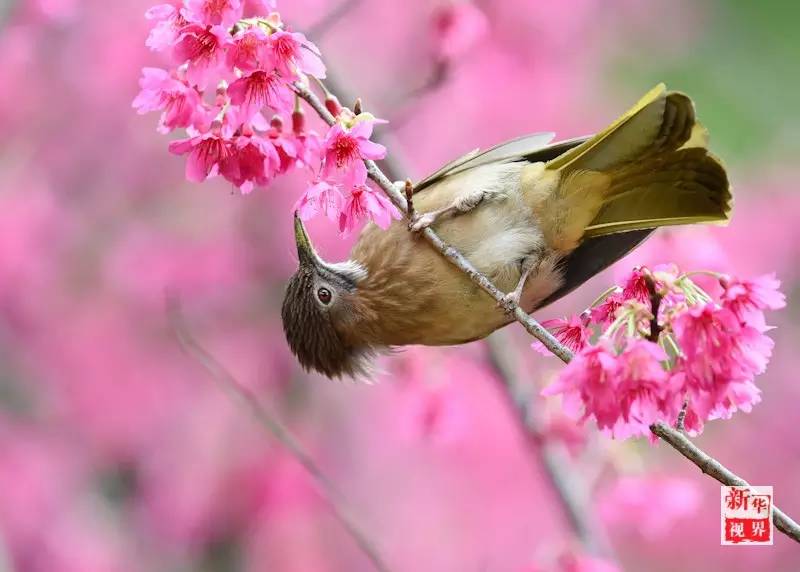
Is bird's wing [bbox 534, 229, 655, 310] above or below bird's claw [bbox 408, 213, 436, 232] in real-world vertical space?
above

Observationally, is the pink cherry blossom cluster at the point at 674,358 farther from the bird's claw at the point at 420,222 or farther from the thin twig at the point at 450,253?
the bird's claw at the point at 420,222

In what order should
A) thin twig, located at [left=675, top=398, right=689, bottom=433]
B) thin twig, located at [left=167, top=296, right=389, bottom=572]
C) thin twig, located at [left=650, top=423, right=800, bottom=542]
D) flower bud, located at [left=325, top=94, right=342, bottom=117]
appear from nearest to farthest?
thin twig, located at [left=650, top=423, right=800, bottom=542], thin twig, located at [left=675, top=398, right=689, bottom=433], flower bud, located at [left=325, top=94, right=342, bottom=117], thin twig, located at [left=167, top=296, right=389, bottom=572]

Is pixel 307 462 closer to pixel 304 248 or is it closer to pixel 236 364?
pixel 304 248

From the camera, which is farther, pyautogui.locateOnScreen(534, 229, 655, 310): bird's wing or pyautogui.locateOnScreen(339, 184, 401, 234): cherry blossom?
pyautogui.locateOnScreen(534, 229, 655, 310): bird's wing

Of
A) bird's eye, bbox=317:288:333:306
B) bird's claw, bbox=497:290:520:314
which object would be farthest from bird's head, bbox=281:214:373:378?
bird's claw, bbox=497:290:520:314

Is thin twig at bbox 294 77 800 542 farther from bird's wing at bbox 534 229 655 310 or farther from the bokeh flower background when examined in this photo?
the bokeh flower background

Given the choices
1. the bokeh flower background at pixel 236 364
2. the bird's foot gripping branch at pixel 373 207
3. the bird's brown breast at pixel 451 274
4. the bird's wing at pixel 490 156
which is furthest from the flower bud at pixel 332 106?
the bokeh flower background at pixel 236 364

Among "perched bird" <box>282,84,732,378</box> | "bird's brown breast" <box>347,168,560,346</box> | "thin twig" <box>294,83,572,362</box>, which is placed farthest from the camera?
"bird's brown breast" <box>347,168,560,346</box>

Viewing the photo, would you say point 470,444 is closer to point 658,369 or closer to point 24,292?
point 24,292

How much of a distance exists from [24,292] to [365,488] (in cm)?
192

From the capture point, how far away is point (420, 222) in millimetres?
2105

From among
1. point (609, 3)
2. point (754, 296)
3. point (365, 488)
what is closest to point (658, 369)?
point (754, 296)

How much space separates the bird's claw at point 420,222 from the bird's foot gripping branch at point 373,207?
7.0 inches

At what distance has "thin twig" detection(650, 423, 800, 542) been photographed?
143cm
